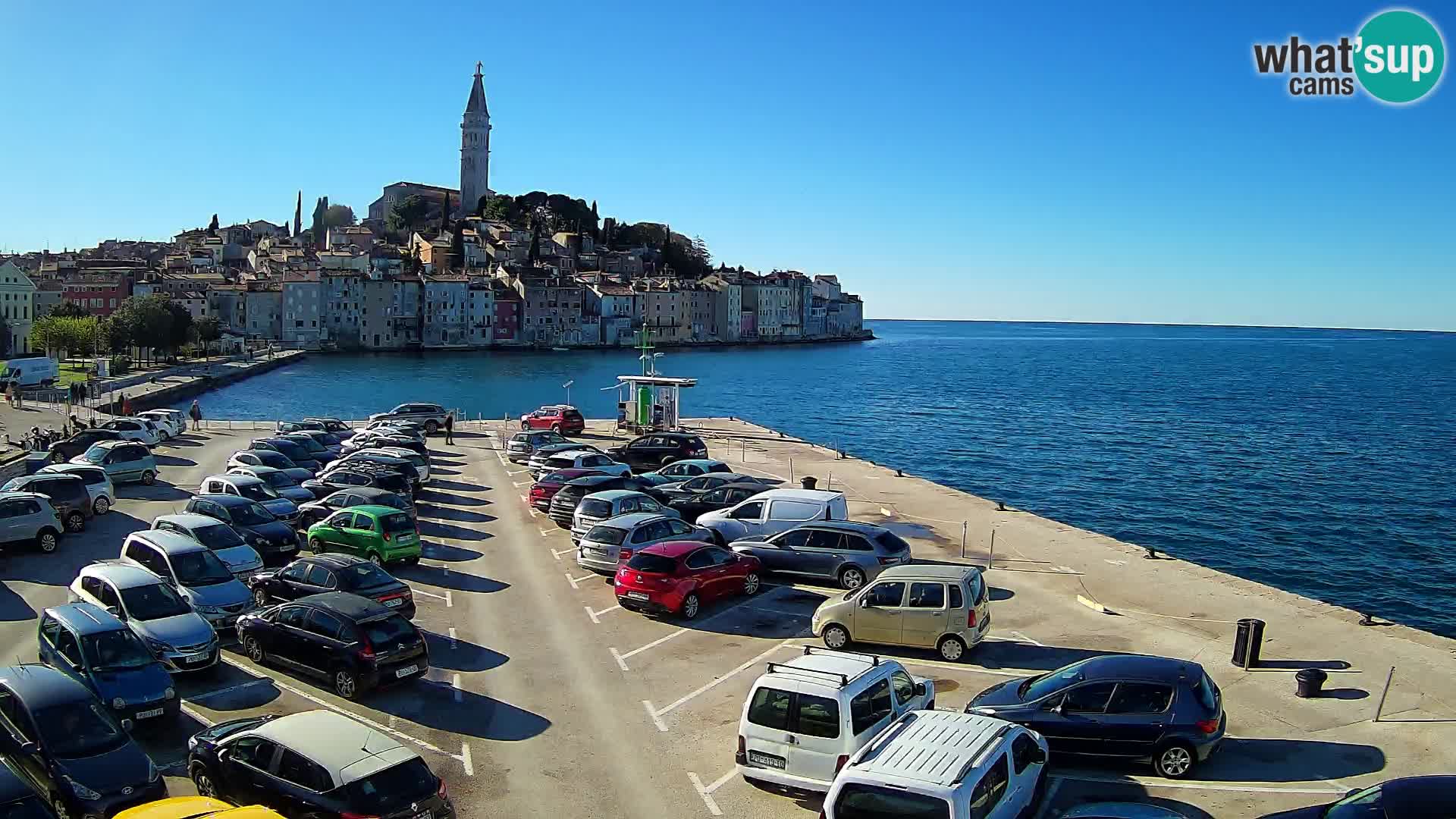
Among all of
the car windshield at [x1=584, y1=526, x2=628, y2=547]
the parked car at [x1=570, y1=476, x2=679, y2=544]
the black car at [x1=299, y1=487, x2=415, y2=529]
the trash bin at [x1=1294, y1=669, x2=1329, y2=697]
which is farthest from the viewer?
the black car at [x1=299, y1=487, x2=415, y2=529]

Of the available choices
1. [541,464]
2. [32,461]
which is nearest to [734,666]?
[541,464]

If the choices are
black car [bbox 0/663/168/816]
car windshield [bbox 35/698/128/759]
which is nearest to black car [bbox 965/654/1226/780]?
black car [bbox 0/663/168/816]

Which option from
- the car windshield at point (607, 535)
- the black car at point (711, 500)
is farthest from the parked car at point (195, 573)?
the black car at point (711, 500)

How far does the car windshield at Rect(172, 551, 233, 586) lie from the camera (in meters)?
15.6

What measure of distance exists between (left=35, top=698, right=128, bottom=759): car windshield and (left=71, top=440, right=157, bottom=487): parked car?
2001cm

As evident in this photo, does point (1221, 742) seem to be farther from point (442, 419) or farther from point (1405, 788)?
point (442, 419)

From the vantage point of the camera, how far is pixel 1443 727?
1171 centimetres

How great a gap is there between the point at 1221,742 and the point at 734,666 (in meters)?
6.06

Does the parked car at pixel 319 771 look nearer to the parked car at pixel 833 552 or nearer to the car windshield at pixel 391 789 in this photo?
the car windshield at pixel 391 789

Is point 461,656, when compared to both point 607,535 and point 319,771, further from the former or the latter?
point 319,771

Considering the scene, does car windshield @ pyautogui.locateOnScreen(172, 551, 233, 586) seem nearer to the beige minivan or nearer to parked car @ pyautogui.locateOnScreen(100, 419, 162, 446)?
the beige minivan

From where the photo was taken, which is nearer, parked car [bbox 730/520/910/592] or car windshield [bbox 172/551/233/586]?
car windshield [bbox 172/551/233/586]

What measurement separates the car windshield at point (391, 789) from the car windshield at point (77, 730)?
283 centimetres

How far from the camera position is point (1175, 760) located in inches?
410
